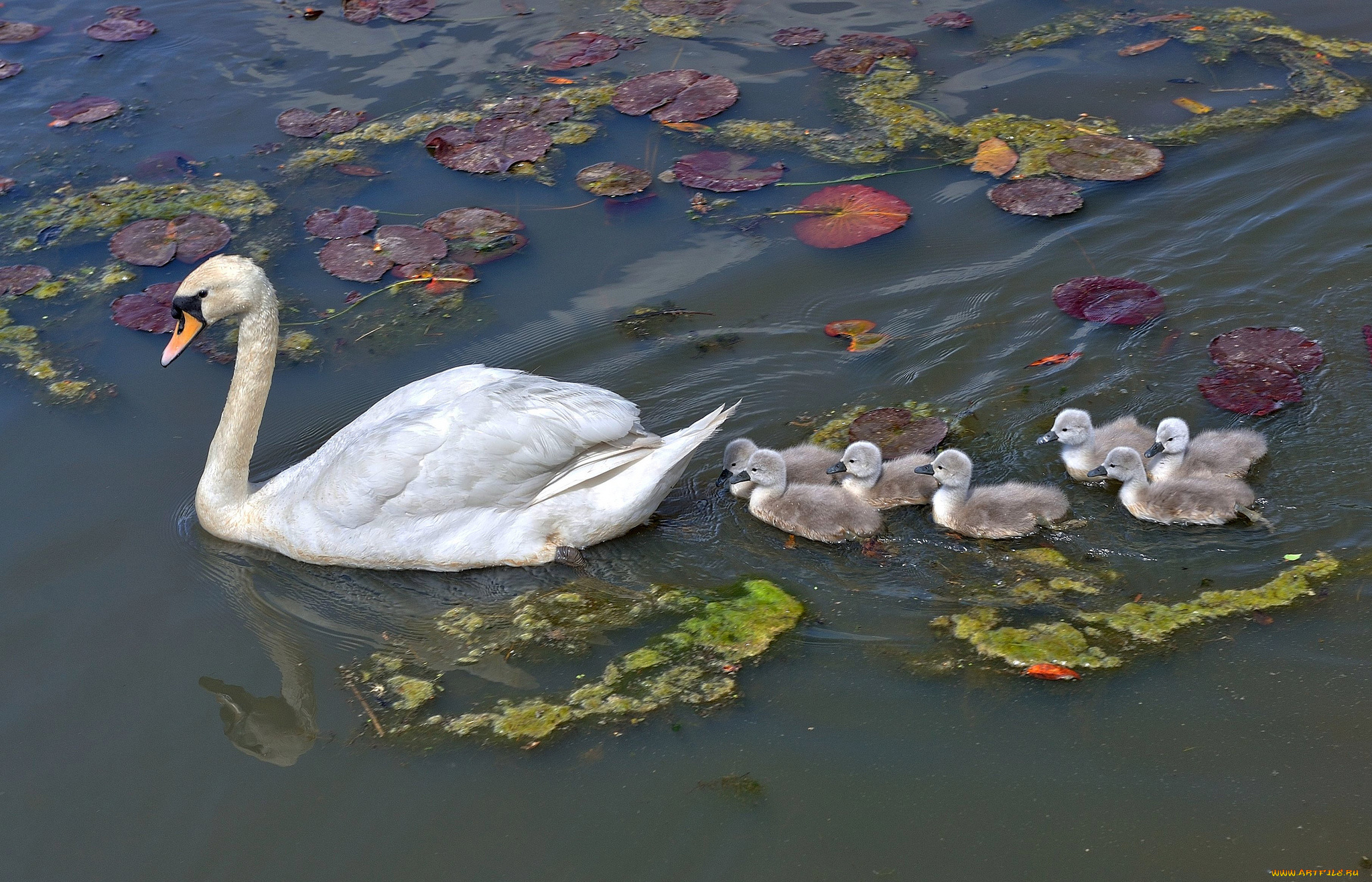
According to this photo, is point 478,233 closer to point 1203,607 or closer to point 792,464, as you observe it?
point 792,464

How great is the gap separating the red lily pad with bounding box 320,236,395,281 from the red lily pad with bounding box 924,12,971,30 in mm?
4994

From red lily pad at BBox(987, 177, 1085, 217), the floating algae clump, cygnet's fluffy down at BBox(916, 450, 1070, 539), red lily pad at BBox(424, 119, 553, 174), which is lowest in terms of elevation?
the floating algae clump

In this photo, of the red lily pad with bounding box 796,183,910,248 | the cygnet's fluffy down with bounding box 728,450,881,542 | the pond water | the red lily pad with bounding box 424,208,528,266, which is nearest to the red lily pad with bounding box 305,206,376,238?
the pond water

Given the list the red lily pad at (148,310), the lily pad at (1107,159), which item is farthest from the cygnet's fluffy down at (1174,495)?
the red lily pad at (148,310)

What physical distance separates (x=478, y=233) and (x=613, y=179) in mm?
999

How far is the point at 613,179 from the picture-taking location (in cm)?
748

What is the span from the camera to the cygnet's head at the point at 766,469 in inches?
203

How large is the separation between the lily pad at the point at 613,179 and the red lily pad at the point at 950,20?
319 cm

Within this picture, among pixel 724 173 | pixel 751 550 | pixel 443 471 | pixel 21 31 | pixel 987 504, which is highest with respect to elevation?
pixel 21 31

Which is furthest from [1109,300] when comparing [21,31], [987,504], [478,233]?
[21,31]

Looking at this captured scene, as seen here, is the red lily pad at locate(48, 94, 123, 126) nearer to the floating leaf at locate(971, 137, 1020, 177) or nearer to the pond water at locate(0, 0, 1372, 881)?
the pond water at locate(0, 0, 1372, 881)

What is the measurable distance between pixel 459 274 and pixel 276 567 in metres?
2.30

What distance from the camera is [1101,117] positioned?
7.85 m

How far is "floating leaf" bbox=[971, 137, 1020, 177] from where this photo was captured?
739 centimetres
